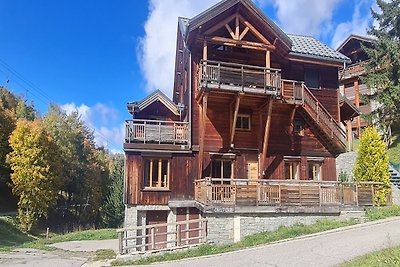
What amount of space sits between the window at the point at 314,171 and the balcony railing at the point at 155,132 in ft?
26.1

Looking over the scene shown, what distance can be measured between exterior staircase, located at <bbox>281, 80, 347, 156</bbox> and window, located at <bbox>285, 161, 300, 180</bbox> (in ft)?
8.27

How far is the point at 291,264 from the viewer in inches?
392

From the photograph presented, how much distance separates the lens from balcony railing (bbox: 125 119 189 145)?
18.9 meters

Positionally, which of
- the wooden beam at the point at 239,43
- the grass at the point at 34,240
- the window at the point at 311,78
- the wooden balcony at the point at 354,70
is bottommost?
the grass at the point at 34,240

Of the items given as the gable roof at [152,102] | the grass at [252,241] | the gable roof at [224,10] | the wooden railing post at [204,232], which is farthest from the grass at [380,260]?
the gable roof at [152,102]

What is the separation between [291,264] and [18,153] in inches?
1220

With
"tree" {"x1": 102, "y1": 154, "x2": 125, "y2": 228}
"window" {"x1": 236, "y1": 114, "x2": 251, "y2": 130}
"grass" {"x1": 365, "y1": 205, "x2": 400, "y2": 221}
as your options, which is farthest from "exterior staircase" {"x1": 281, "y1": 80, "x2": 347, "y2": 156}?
"tree" {"x1": 102, "y1": 154, "x2": 125, "y2": 228}

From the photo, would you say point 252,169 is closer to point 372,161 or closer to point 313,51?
point 372,161

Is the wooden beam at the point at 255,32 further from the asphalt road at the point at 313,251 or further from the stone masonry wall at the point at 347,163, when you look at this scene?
the stone masonry wall at the point at 347,163

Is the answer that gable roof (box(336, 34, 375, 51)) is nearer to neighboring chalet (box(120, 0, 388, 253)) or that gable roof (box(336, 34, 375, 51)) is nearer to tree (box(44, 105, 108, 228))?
neighboring chalet (box(120, 0, 388, 253))

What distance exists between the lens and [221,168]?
65.3 ft

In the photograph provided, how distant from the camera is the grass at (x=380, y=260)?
7.80 m

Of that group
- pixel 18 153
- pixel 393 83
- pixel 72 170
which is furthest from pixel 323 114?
pixel 72 170

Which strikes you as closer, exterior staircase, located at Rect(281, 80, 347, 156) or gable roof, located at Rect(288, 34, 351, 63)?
exterior staircase, located at Rect(281, 80, 347, 156)
